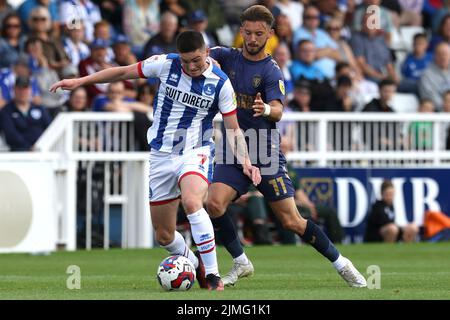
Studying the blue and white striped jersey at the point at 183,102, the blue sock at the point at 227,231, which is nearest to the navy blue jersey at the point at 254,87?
the blue and white striped jersey at the point at 183,102

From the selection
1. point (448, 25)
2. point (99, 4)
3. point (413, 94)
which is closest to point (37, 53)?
point (99, 4)

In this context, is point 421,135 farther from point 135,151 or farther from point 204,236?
point 204,236

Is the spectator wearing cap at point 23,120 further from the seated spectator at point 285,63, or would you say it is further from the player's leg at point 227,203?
the player's leg at point 227,203

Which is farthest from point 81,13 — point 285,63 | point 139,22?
point 285,63

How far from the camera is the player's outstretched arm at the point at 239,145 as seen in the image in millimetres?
10914

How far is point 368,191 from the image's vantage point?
64.0 feet

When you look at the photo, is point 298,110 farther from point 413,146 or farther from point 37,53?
point 37,53

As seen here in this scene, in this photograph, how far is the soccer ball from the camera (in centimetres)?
1070

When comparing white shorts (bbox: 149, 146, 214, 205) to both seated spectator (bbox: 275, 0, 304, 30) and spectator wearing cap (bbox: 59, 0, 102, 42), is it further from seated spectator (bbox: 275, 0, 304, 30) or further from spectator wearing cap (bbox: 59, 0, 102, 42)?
seated spectator (bbox: 275, 0, 304, 30)

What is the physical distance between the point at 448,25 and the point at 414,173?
473cm

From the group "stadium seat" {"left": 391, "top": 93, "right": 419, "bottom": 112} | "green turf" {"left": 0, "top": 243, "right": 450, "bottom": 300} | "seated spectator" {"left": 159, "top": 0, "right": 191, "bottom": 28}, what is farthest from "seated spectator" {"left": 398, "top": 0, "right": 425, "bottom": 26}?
"green turf" {"left": 0, "top": 243, "right": 450, "bottom": 300}

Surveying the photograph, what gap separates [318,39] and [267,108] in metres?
11.1

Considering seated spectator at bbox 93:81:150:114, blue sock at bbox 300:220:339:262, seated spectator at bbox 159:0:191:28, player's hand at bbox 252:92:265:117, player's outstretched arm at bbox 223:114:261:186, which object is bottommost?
blue sock at bbox 300:220:339:262

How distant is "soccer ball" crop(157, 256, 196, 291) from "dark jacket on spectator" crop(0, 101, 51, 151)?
7.03 metres
